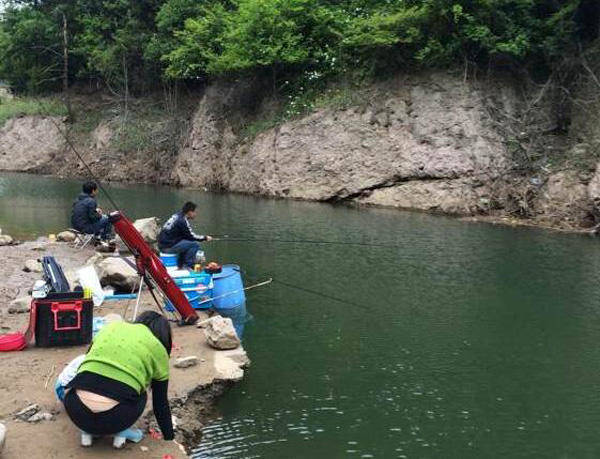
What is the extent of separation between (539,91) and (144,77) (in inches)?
999

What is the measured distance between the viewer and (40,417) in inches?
218

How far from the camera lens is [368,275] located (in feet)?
43.4

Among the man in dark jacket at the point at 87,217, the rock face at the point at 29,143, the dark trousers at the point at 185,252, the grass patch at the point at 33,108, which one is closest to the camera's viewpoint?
the dark trousers at the point at 185,252

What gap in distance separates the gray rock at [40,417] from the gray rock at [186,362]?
1.97 meters

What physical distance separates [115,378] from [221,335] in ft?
11.2

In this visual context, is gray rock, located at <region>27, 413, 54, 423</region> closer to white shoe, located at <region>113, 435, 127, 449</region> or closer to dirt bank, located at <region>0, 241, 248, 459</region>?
dirt bank, located at <region>0, 241, 248, 459</region>

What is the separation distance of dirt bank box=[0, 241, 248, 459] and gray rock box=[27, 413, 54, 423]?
0.04m

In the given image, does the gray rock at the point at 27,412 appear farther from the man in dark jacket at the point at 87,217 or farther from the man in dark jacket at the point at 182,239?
the man in dark jacket at the point at 87,217

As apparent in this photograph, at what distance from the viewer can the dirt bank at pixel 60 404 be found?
5.08 meters

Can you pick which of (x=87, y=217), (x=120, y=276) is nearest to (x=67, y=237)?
(x=87, y=217)

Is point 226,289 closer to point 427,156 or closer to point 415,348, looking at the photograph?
point 415,348

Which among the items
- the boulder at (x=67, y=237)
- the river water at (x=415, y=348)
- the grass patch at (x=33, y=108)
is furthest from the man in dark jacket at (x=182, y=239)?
the grass patch at (x=33, y=108)

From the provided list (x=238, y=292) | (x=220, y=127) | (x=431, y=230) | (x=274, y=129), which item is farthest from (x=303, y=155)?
(x=238, y=292)

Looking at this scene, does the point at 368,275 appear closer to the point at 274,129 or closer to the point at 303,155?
the point at 303,155
